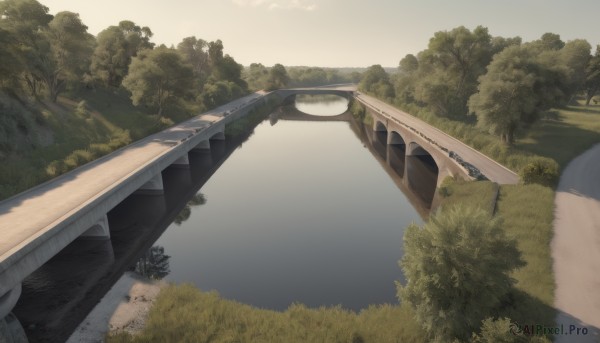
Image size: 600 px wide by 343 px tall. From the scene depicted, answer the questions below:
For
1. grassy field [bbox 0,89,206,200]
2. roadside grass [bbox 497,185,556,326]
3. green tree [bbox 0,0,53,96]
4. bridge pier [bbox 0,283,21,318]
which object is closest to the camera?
bridge pier [bbox 0,283,21,318]

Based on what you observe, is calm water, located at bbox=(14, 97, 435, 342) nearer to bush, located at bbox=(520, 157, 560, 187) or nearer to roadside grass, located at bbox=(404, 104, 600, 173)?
roadside grass, located at bbox=(404, 104, 600, 173)

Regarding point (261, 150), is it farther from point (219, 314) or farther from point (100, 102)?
point (219, 314)

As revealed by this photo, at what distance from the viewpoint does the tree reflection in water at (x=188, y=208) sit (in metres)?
34.4

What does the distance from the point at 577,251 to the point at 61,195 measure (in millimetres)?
37496

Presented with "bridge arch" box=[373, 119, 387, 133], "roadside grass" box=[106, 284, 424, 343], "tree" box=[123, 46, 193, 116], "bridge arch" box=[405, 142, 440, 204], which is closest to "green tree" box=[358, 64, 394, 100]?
"bridge arch" box=[373, 119, 387, 133]

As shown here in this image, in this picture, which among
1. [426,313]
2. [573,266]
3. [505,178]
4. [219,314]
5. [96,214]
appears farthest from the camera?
[505,178]

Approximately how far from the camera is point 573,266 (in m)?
19.8

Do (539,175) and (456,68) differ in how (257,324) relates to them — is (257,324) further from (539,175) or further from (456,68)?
(456,68)

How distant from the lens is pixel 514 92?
39.1 metres

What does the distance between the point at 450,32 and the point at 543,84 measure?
29591mm

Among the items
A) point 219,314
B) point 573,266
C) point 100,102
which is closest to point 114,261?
point 219,314

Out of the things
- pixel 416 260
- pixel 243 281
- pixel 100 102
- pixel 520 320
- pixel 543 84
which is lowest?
pixel 243 281

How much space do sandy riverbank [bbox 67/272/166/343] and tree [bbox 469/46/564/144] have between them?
40553 millimetres

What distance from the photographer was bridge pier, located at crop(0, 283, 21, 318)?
16.0 m
